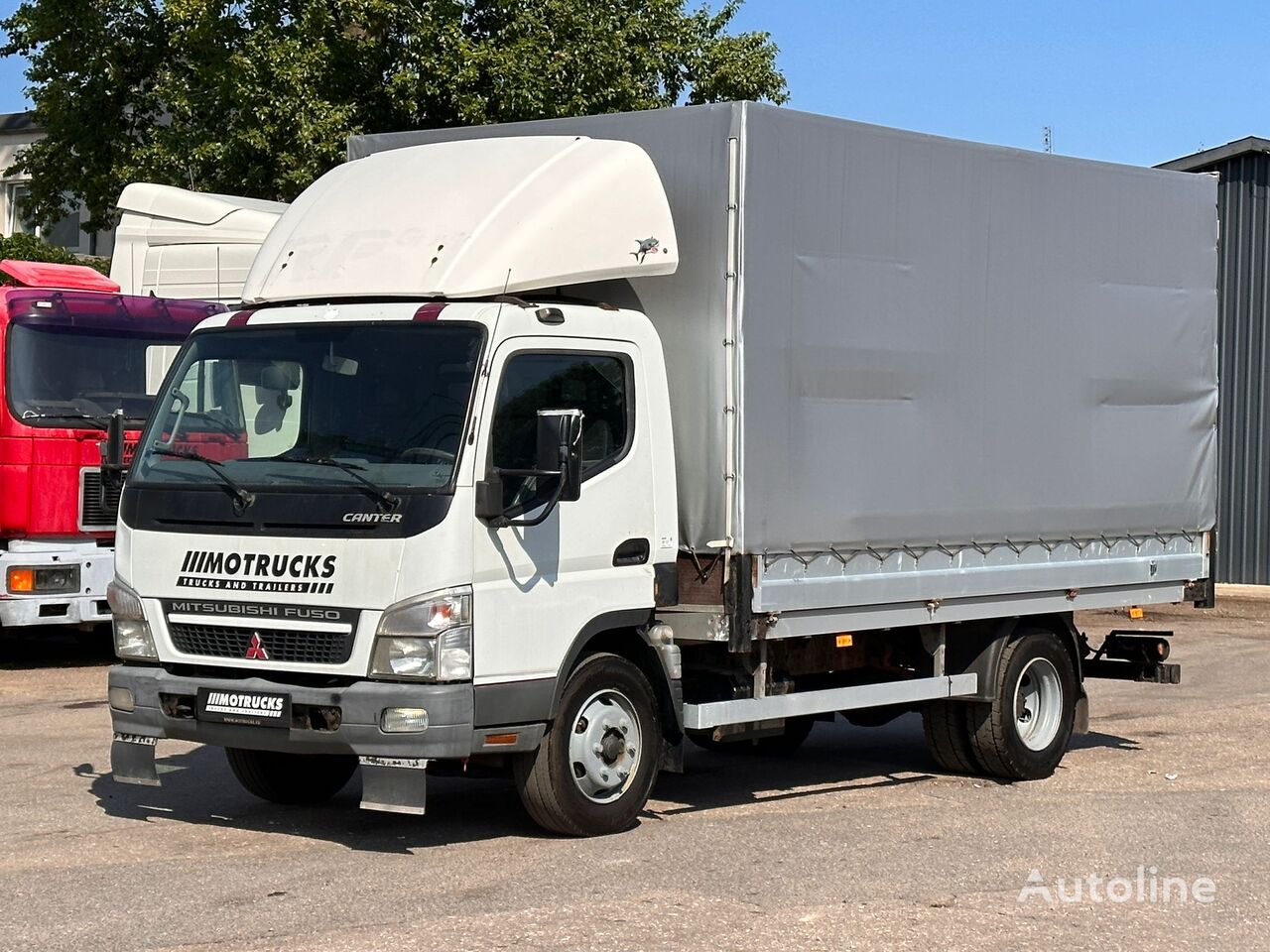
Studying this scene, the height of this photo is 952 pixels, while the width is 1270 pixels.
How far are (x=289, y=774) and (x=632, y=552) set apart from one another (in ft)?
7.53

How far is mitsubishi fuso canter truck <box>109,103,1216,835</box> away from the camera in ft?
26.3

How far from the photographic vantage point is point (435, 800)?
9.81 m

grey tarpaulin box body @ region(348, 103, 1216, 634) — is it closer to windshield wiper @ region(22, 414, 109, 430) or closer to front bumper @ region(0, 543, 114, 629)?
windshield wiper @ region(22, 414, 109, 430)

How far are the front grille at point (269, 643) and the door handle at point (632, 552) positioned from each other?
1354 millimetres

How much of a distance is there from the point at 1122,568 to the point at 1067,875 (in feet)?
11.2

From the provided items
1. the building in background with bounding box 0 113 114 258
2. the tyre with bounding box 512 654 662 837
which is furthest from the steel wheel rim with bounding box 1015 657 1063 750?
the building in background with bounding box 0 113 114 258

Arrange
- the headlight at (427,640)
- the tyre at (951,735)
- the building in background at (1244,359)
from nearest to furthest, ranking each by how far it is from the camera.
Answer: the headlight at (427,640), the tyre at (951,735), the building in background at (1244,359)

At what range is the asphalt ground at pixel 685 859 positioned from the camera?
7004 millimetres

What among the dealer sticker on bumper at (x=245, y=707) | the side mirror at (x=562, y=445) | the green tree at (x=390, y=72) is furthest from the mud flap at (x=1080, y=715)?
the green tree at (x=390, y=72)

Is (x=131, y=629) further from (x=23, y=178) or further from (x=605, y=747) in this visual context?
(x=23, y=178)

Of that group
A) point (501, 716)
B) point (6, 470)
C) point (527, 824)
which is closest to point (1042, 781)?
point (527, 824)

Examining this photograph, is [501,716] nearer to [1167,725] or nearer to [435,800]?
[435,800]

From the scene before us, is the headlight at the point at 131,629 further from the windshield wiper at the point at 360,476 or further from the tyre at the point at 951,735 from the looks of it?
the tyre at the point at 951,735

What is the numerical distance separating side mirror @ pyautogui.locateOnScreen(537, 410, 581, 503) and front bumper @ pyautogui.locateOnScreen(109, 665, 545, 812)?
0.99 meters
